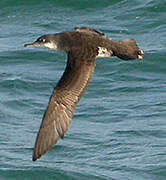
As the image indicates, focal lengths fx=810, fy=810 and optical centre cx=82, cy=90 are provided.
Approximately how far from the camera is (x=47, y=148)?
847 centimetres

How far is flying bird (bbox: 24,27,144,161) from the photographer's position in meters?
8.61

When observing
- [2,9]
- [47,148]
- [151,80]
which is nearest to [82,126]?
[151,80]

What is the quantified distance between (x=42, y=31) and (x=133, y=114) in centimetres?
409

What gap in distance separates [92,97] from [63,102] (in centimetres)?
533

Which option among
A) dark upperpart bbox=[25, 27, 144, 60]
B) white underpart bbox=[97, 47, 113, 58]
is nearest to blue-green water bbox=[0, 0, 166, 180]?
dark upperpart bbox=[25, 27, 144, 60]

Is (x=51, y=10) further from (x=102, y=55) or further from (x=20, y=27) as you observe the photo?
(x=102, y=55)

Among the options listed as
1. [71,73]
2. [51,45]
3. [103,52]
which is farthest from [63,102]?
[51,45]

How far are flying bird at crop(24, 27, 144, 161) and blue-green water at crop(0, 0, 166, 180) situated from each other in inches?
99.8

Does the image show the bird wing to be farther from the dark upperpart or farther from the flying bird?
the dark upperpart

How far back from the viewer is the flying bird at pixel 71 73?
861 centimetres

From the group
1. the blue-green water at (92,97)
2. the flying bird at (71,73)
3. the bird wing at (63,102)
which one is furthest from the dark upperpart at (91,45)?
the blue-green water at (92,97)

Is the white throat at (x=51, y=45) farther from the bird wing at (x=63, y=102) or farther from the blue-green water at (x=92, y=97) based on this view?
the blue-green water at (x=92, y=97)

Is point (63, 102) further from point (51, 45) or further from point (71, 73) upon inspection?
point (51, 45)

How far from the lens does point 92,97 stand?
1414 cm
